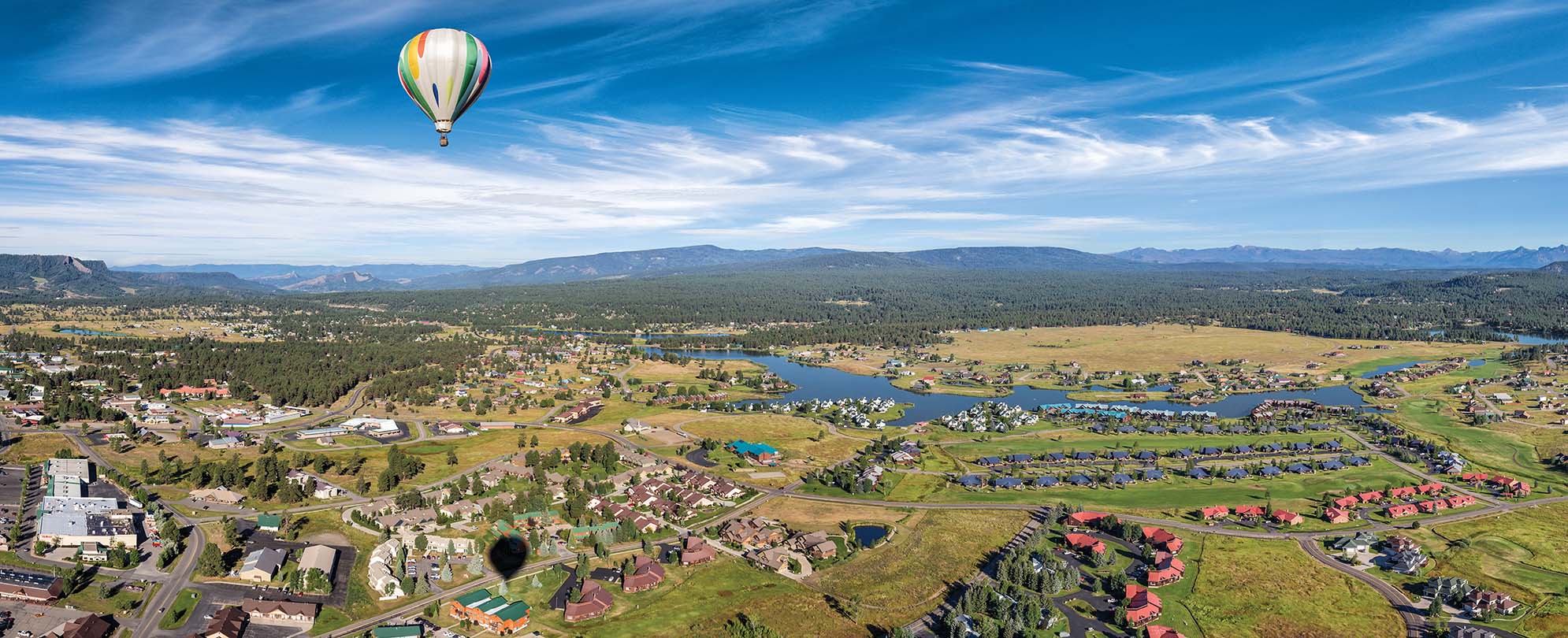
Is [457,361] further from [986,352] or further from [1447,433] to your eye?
[1447,433]

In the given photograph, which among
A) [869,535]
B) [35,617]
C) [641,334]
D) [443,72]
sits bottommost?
[641,334]

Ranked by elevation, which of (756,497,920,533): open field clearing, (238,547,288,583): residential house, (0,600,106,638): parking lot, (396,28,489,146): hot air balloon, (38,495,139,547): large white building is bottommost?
(756,497,920,533): open field clearing

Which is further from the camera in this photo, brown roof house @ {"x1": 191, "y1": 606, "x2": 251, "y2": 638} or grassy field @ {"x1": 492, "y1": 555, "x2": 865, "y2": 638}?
grassy field @ {"x1": 492, "y1": 555, "x2": 865, "y2": 638}

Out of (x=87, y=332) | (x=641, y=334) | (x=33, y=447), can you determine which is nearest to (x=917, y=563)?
(x=33, y=447)

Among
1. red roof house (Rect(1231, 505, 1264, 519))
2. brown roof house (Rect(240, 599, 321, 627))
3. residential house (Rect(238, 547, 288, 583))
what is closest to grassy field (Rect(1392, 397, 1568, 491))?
red roof house (Rect(1231, 505, 1264, 519))

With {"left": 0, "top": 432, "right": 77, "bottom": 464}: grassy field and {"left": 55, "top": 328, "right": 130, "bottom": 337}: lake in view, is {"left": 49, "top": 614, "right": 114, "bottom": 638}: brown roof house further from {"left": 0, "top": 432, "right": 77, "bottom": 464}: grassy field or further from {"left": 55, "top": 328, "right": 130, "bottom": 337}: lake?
{"left": 55, "top": 328, "right": 130, "bottom": 337}: lake

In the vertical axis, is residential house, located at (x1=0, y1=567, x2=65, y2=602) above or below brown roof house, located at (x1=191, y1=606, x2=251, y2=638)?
above

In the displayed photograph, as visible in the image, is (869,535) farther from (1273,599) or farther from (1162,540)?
(1273,599)
